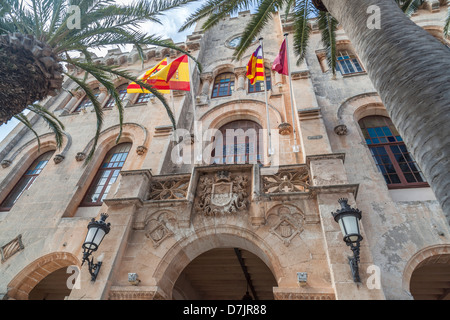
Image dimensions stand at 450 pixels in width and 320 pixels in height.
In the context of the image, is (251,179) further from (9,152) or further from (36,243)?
(9,152)

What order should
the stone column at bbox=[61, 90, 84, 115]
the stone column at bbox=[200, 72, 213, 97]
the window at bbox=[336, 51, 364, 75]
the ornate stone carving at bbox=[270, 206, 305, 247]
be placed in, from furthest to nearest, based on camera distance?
1. the stone column at bbox=[61, 90, 84, 115]
2. the stone column at bbox=[200, 72, 213, 97]
3. the window at bbox=[336, 51, 364, 75]
4. the ornate stone carving at bbox=[270, 206, 305, 247]

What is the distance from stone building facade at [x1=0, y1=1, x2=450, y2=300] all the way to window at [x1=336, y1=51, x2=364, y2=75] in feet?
0.28

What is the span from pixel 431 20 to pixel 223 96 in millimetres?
10652

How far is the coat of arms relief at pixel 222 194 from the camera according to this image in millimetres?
6449

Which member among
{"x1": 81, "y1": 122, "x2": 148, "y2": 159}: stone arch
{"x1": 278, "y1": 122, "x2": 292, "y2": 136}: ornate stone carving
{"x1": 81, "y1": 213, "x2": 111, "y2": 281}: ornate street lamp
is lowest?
{"x1": 81, "y1": 213, "x2": 111, "y2": 281}: ornate street lamp

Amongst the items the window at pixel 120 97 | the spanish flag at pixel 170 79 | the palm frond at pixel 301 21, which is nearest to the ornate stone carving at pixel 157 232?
the spanish flag at pixel 170 79

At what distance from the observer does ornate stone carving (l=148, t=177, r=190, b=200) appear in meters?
7.23

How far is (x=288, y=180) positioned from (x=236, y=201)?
5.01 ft

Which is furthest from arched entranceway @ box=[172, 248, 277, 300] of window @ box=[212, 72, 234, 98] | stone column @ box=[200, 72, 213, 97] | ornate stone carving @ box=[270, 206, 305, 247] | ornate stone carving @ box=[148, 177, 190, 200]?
stone column @ box=[200, 72, 213, 97]

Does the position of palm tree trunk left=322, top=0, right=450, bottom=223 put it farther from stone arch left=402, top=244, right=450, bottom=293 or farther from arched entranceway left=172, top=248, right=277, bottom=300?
arched entranceway left=172, top=248, right=277, bottom=300

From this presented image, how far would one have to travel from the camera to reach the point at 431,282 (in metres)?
7.67

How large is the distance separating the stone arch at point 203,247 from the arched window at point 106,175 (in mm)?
4545

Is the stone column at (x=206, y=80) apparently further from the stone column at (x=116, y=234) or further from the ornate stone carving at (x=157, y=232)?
the ornate stone carving at (x=157, y=232)

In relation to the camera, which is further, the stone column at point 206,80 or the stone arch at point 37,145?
the stone column at point 206,80
